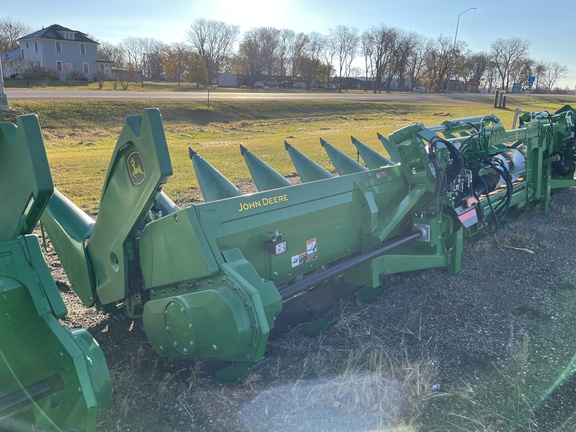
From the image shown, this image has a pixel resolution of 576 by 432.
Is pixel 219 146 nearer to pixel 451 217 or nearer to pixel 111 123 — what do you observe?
pixel 111 123

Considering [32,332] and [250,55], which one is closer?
[32,332]

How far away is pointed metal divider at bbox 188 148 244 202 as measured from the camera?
3.57m

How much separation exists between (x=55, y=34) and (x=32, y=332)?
211ft

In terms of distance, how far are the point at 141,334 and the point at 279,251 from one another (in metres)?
1.28

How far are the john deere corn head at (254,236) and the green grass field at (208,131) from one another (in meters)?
3.89

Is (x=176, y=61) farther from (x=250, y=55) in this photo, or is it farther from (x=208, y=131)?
(x=208, y=131)

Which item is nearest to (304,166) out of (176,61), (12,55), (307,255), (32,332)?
(307,255)

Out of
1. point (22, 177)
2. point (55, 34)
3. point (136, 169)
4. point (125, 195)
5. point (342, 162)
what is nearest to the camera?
point (22, 177)

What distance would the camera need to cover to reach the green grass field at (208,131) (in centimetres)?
940

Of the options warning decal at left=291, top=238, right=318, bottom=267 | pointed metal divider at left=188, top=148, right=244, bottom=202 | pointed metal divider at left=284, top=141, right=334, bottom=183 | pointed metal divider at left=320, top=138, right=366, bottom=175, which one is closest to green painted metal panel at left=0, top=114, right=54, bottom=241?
pointed metal divider at left=188, top=148, right=244, bottom=202

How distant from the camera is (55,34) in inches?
2232

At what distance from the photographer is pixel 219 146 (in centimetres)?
1391

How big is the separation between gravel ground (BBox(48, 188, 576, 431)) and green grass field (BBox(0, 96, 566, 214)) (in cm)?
436

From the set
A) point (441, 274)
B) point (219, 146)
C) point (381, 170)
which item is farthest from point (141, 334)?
point (219, 146)
